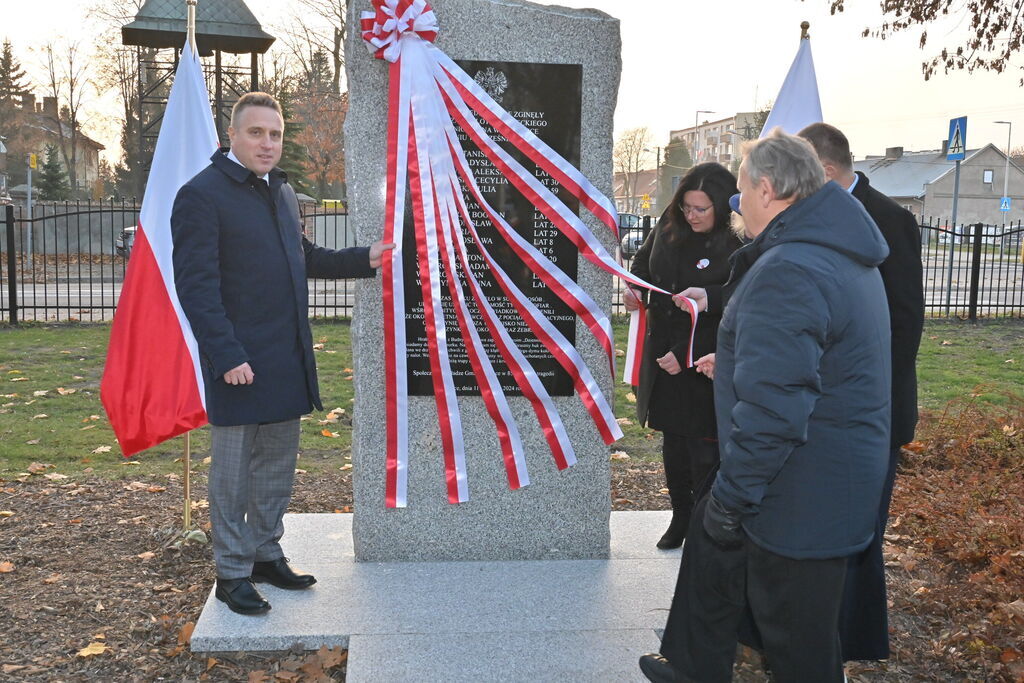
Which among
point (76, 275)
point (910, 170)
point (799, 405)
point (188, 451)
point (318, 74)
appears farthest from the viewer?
point (910, 170)

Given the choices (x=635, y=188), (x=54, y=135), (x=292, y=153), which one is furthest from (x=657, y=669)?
(x=635, y=188)

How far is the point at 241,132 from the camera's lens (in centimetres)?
366

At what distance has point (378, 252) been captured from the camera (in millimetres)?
4078

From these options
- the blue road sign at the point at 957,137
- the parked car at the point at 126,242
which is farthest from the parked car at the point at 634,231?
the parked car at the point at 126,242

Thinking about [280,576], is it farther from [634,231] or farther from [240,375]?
[634,231]

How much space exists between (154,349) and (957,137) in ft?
40.8

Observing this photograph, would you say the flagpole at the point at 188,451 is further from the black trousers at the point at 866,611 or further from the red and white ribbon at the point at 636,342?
the black trousers at the point at 866,611

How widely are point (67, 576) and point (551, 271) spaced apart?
2676 mm

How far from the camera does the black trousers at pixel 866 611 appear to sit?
3266mm

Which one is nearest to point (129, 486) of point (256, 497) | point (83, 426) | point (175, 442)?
point (175, 442)

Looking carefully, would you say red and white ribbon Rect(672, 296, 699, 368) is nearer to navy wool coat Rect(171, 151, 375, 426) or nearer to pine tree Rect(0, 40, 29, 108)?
navy wool coat Rect(171, 151, 375, 426)

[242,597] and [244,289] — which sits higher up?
[244,289]

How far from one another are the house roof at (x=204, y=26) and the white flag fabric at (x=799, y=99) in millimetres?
15505

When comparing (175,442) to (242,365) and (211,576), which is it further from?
(242,365)
